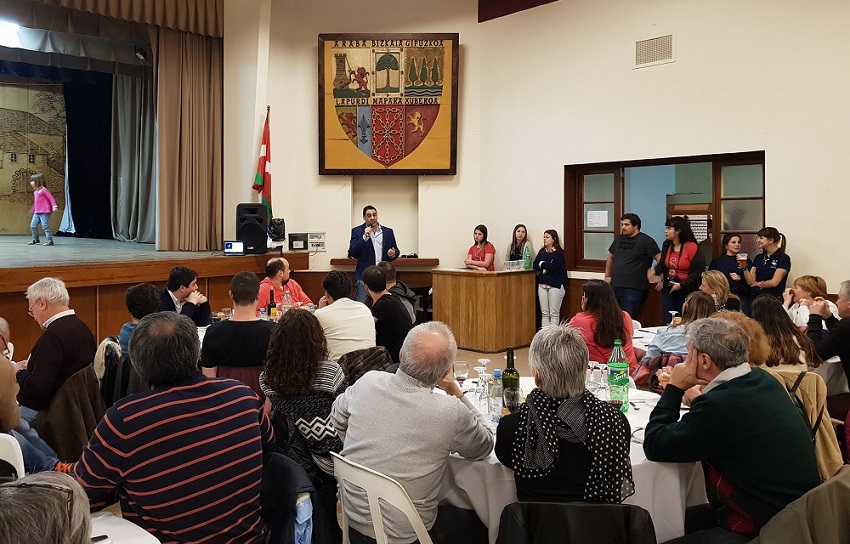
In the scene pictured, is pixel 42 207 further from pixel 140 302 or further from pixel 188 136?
pixel 140 302

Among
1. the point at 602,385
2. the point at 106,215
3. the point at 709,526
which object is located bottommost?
the point at 709,526

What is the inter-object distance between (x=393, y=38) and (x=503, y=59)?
1484mm

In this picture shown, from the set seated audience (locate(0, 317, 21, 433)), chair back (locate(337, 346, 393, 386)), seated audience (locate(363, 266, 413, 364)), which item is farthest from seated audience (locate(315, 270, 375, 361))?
seated audience (locate(0, 317, 21, 433))

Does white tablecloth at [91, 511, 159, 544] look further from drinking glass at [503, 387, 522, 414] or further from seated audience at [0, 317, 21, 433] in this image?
drinking glass at [503, 387, 522, 414]

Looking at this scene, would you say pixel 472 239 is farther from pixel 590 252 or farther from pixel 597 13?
pixel 597 13

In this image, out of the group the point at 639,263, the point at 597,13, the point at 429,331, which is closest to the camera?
the point at 429,331

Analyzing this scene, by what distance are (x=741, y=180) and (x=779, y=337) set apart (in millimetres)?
4535

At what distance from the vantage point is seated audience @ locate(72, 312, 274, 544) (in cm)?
212

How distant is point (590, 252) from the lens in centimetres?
902

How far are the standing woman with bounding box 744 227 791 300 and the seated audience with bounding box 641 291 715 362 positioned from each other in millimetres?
2882

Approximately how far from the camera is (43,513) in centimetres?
111

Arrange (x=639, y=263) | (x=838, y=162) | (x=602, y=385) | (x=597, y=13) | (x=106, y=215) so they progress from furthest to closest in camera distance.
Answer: (x=106, y=215) → (x=597, y=13) → (x=639, y=263) → (x=838, y=162) → (x=602, y=385)

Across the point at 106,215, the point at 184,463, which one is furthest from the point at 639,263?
the point at 106,215

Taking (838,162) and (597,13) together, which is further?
(597,13)
